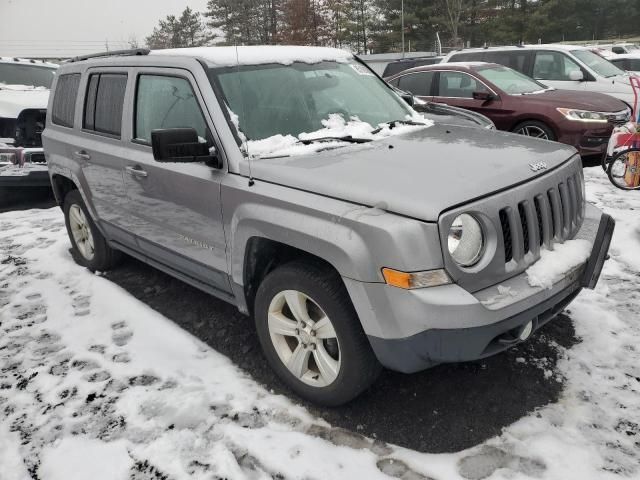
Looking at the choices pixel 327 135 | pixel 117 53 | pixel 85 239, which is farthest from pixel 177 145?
pixel 85 239

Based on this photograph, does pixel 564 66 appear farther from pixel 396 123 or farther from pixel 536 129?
pixel 396 123

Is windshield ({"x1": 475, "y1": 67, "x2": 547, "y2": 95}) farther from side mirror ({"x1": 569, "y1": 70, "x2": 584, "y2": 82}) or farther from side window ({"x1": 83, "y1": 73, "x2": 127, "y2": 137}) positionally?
side window ({"x1": 83, "y1": 73, "x2": 127, "y2": 137})

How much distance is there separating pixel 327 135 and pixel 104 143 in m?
1.93

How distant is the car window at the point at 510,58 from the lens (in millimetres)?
10125

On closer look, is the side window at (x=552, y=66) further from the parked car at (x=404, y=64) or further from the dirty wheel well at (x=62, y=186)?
the dirty wheel well at (x=62, y=186)

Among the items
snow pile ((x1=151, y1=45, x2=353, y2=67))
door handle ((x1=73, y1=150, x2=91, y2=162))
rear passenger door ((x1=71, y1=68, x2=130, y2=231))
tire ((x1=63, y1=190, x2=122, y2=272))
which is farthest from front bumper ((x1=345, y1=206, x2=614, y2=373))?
tire ((x1=63, y1=190, x2=122, y2=272))

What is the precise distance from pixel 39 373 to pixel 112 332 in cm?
57

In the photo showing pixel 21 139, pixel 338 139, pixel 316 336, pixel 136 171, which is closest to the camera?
pixel 316 336

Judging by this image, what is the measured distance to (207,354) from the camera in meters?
3.47

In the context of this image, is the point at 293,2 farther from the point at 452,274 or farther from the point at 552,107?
the point at 452,274

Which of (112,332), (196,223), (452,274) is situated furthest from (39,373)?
(452,274)

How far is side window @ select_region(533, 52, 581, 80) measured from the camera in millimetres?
9734

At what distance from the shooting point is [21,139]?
7.52 metres

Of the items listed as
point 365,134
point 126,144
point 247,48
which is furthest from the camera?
point 126,144
